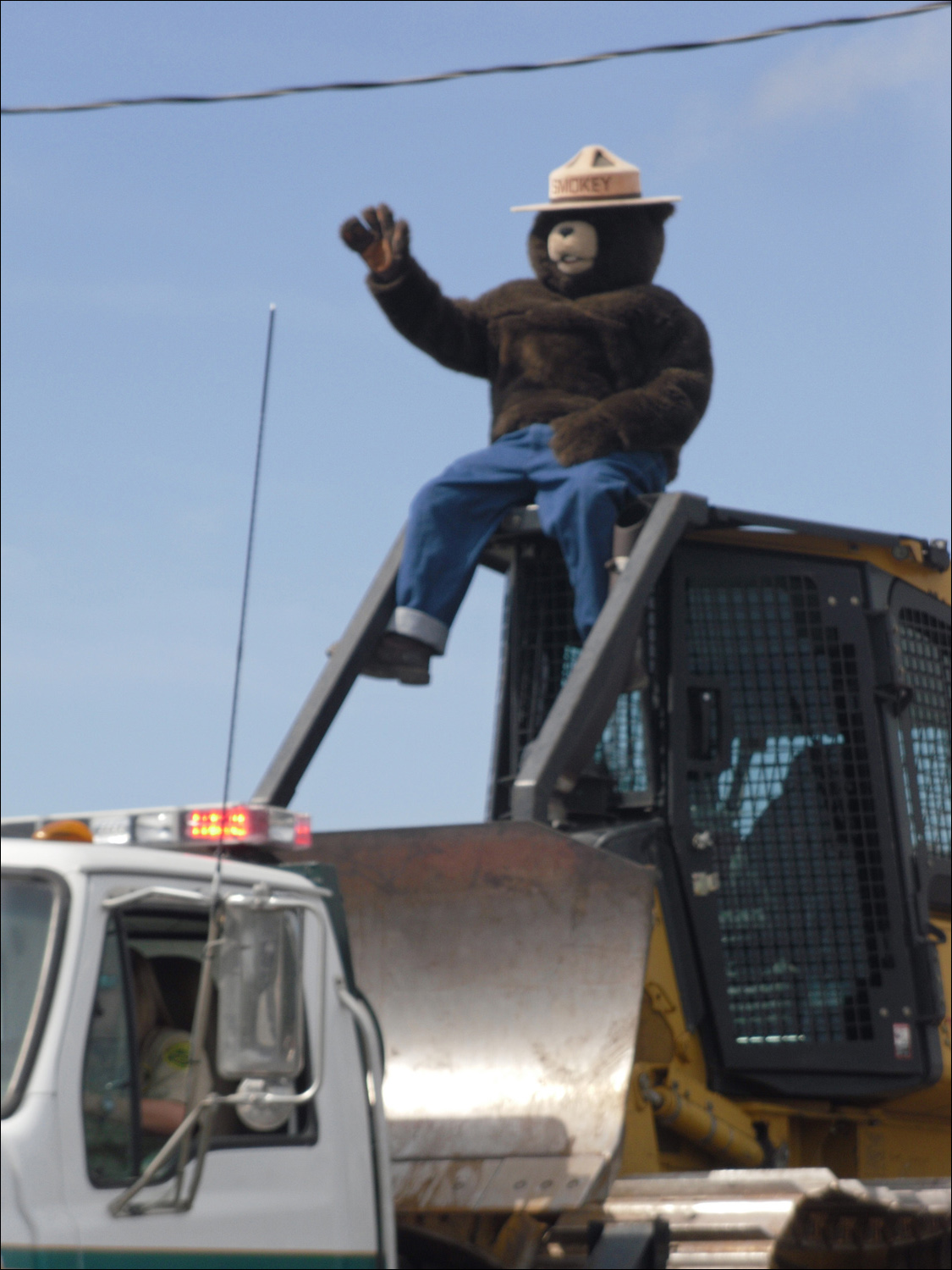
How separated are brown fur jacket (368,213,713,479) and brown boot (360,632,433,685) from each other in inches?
31.4

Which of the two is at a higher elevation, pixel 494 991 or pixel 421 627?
pixel 421 627

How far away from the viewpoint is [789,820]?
5.72 meters

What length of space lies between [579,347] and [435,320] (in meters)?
0.56

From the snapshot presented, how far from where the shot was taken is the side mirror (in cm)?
311

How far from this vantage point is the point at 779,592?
234 inches

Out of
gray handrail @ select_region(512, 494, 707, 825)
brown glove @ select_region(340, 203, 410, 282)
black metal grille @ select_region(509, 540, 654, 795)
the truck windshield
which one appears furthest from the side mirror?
brown glove @ select_region(340, 203, 410, 282)

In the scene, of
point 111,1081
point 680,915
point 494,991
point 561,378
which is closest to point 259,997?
point 111,1081

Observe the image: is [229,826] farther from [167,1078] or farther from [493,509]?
[493,509]

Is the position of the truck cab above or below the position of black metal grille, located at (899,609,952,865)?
below

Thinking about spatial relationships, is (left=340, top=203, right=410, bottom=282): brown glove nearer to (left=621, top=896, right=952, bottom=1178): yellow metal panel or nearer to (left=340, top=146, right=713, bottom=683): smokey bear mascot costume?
(left=340, top=146, right=713, bottom=683): smokey bear mascot costume

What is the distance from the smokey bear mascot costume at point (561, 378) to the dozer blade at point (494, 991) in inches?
43.6

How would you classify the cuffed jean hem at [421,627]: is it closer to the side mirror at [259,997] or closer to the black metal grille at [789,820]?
the black metal grille at [789,820]

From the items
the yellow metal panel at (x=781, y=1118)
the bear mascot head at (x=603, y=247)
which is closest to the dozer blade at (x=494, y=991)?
the yellow metal panel at (x=781, y=1118)

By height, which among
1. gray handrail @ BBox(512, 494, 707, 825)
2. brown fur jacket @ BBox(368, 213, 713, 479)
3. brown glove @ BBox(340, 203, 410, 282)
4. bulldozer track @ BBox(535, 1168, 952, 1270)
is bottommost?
bulldozer track @ BBox(535, 1168, 952, 1270)
